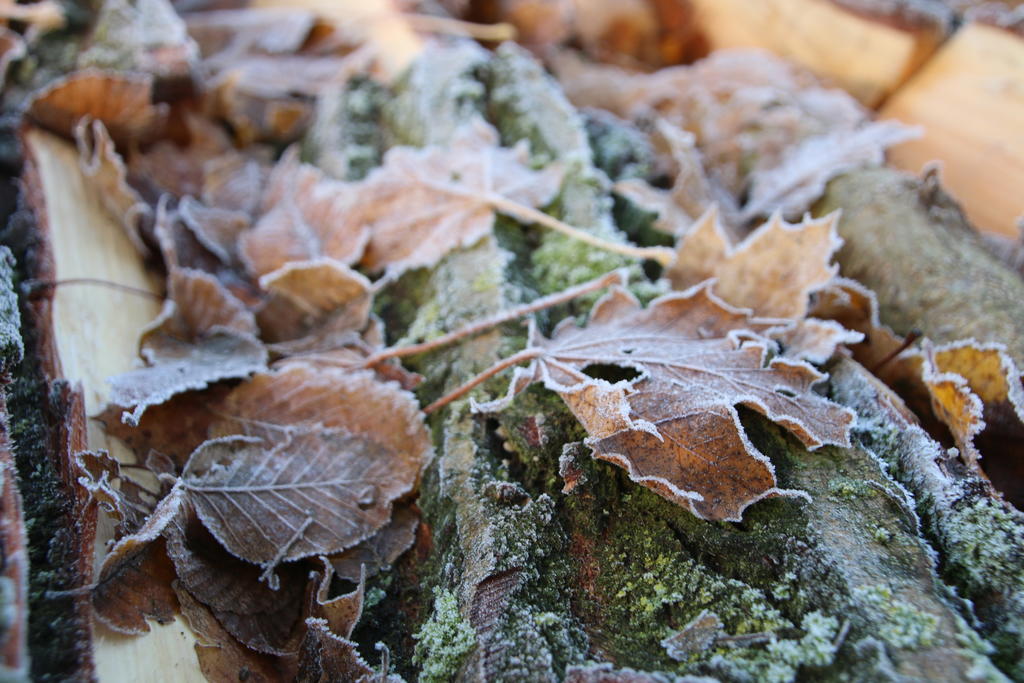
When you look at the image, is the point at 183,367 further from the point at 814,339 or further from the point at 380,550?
the point at 814,339

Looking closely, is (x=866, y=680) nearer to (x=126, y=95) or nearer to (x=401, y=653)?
(x=401, y=653)

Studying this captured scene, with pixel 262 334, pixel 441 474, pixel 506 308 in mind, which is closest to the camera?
pixel 441 474

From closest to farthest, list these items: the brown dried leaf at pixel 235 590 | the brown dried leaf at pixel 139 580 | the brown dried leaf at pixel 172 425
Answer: the brown dried leaf at pixel 139 580 → the brown dried leaf at pixel 235 590 → the brown dried leaf at pixel 172 425

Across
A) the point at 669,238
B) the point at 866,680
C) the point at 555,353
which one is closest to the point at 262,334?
the point at 555,353

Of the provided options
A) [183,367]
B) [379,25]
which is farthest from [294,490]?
[379,25]

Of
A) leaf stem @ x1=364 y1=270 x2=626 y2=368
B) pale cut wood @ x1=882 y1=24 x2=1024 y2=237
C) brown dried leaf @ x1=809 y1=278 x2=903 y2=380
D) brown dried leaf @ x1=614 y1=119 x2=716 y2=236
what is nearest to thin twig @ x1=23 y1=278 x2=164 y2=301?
leaf stem @ x1=364 y1=270 x2=626 y2=368

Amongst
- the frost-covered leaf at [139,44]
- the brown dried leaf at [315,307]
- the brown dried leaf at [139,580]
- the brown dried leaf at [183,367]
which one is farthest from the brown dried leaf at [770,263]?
the frost-covered leaf at [139,44]

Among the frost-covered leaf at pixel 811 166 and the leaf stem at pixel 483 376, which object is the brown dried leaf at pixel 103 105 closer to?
the leaf stem at pixel 483 376

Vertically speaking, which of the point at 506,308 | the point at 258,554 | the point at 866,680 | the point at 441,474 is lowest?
the point at 258,554
